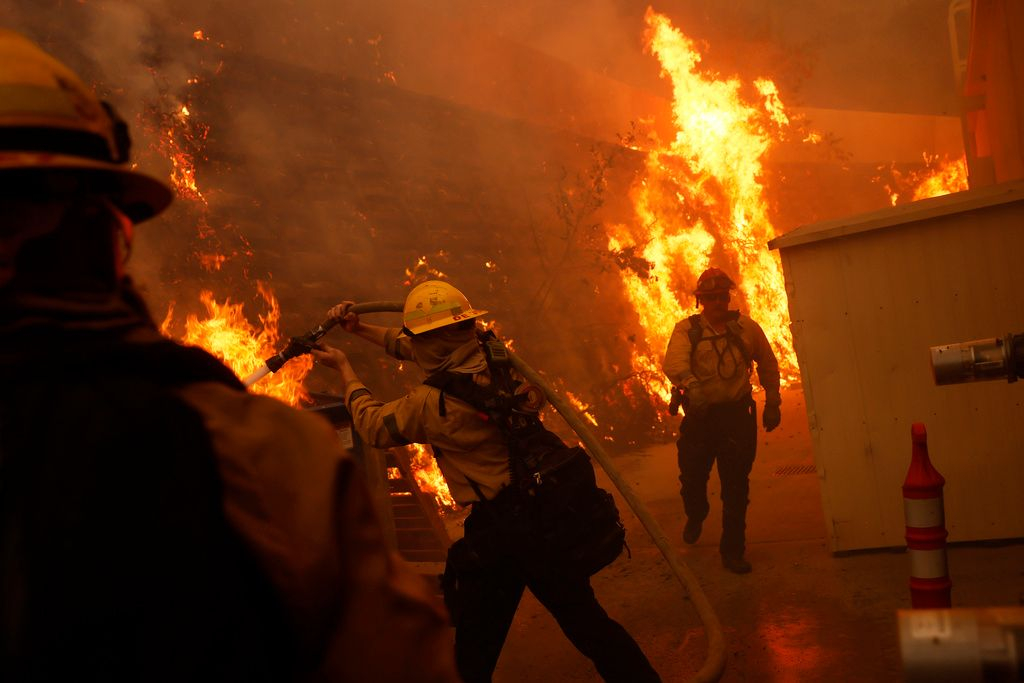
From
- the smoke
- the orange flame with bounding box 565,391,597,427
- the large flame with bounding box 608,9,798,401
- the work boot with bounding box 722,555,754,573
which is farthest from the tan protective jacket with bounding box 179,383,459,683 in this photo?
the large flame with bounding box 608,9,798,401

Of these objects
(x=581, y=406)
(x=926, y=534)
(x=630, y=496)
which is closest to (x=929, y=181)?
(x=581, y=406)

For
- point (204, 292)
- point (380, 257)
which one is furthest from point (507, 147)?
point (204, 292)

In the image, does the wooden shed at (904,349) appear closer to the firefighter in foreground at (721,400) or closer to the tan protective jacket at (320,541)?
the firefighter in foreground at (721,400)

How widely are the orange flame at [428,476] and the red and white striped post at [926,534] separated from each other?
18.1 ft

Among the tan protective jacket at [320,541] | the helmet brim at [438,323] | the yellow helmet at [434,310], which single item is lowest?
the tan protective jacket at [320,541]

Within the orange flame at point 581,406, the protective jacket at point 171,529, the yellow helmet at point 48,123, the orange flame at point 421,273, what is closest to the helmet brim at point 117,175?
the yellow helmet at point 48,123

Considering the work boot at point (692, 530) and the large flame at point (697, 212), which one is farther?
the large flame at point (697, 212)

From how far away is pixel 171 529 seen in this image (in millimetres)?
1041

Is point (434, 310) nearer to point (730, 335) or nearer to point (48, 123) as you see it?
point (48, 123)

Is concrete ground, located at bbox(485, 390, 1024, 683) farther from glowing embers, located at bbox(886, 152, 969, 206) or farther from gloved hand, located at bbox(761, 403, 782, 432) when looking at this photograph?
glowing embers, located at bbox(886, 152, 969, 206)

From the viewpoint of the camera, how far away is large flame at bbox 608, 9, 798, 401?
44.1ft

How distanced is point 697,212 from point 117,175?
14.9 m

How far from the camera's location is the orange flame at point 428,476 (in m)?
8.31

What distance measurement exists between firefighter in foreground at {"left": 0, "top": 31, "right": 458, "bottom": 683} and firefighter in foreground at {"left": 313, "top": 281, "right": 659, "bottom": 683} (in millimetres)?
2120
